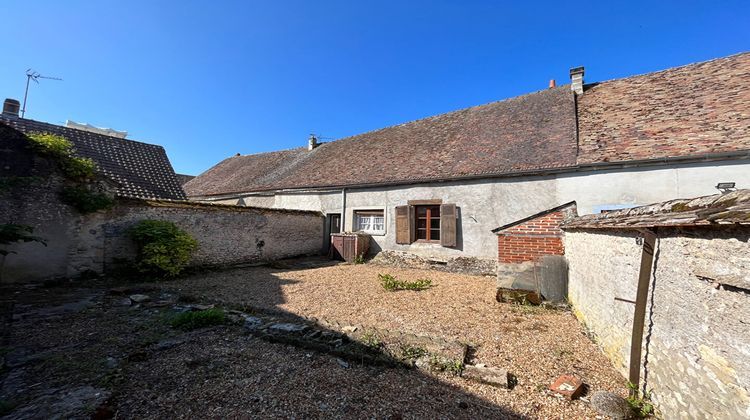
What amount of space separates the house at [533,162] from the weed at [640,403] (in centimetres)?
642

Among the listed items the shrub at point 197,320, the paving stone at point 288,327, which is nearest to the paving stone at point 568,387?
the paving stone at point 288,327

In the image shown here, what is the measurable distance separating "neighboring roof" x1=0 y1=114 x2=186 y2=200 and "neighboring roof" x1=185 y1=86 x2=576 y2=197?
408 cm

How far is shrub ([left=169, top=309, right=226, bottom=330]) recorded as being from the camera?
164 inches

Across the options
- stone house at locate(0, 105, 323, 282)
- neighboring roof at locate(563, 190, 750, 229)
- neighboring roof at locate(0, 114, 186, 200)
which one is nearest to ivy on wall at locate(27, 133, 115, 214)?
stone house at locate(0, 105, 323, 282)

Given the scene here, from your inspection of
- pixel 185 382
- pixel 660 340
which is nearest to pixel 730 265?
pixel 660 340

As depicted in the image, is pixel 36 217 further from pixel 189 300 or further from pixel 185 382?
pixel 185 382

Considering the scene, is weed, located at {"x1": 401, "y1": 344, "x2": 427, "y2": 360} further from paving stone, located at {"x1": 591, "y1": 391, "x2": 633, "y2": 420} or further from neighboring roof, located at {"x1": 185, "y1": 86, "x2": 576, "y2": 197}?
neighboring roof, located at {"x1": 185, "y1": 86, "x2": 576, "y2": 197}

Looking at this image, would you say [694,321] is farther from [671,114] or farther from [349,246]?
[349,246]

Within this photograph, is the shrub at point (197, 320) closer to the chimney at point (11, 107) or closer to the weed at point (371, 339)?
the weed at point (371, 339)

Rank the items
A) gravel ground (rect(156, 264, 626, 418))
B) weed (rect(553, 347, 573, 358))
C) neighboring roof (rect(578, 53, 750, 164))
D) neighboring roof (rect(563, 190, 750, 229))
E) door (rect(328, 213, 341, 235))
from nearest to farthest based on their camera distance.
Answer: neighboring roof (rect(563, 190, 750, 229)) < gravel ground (rect(156, 264, 626, 418)) < weed (rect(553, 347, 573, 358)) < neighboring roof (rect(578, 53, 750, 164)) < door (rect(328, 213, 341, 235))

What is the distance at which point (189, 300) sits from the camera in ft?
18.3

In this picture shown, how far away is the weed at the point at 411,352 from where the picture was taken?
3.41m

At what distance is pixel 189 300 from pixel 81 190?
3.97 metres

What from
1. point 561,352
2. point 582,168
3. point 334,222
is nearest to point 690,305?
point 561,352
